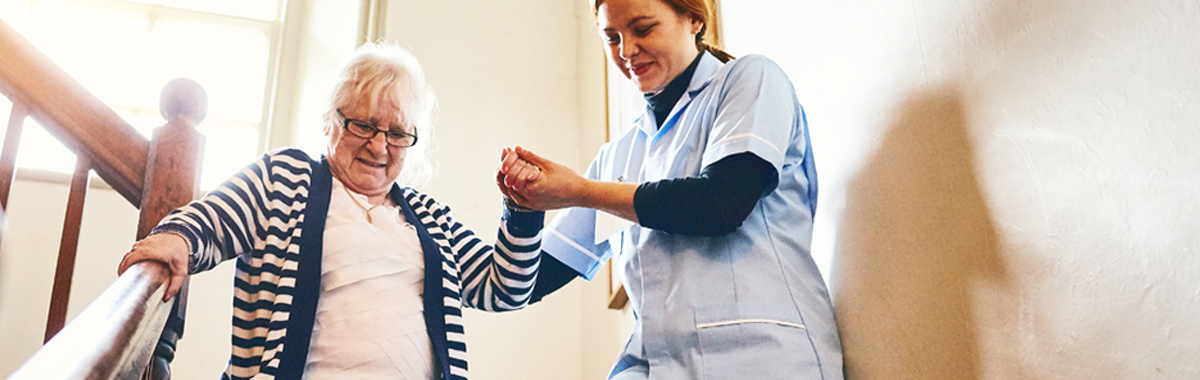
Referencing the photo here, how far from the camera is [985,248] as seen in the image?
0.90 metres

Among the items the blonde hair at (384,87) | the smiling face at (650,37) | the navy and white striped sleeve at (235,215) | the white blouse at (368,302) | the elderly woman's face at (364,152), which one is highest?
the smiling face at (650,37)

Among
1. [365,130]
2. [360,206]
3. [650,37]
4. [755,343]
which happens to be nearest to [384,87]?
[365,130]

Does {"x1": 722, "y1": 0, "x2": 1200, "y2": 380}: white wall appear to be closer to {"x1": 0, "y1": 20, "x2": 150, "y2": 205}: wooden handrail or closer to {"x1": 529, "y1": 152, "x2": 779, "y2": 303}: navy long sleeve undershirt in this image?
{"x1": 529, "y1": 152, "x2": 779, "y2": 303}: navy long sleeve undershirt

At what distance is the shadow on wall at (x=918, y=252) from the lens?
36.9 inches

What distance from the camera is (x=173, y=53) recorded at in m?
3.54

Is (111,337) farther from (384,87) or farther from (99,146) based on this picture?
(99,146)

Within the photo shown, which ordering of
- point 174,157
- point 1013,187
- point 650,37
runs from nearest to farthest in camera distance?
point 1013,187
point 650,37
point 174,157

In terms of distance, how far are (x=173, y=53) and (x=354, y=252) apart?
2656mm

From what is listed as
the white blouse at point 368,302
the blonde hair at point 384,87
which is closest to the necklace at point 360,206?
the white blouse at point 368,302

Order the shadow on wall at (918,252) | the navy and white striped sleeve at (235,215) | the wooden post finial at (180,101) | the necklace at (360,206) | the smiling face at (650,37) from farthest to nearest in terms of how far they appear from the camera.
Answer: the wooden post finial at (180,101), the necklace at (360,206), the smiling face at (650,37), the navy and white striped sleeve at (235,215), the shadow on wall at (918,252)

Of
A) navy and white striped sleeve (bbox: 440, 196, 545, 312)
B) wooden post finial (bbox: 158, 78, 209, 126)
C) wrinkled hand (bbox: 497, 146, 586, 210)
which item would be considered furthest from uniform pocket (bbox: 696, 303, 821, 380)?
wooden post finial (bbox: 158, 78, 209, 126)

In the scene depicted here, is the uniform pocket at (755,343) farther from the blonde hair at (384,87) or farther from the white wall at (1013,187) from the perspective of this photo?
the blonde hair at (384,87)

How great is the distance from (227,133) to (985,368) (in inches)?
126

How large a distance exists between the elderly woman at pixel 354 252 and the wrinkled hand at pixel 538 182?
0.49 feet
